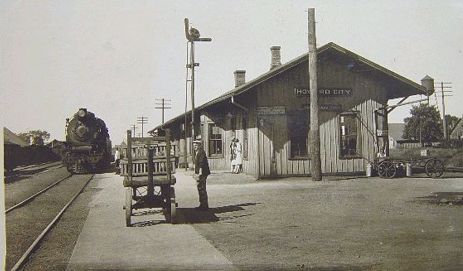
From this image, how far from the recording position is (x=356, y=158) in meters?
16.5

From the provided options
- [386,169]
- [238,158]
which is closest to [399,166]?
[386,169]

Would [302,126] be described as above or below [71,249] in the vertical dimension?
above

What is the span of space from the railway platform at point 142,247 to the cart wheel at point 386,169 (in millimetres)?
9491

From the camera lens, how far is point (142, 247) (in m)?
6.27

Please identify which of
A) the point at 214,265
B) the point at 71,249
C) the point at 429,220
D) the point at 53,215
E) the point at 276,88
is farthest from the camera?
the point at 276,88

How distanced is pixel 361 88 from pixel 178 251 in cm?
1289

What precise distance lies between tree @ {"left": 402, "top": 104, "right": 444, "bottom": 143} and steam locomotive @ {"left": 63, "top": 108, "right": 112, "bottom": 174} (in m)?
47.7

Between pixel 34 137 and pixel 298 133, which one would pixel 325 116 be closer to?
pixel 298 133

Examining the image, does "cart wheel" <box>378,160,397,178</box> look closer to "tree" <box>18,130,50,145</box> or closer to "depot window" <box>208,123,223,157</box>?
"depot window" <box>208,123,223,157</box>

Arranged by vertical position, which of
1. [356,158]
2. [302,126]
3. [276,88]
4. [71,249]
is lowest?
[71,249]

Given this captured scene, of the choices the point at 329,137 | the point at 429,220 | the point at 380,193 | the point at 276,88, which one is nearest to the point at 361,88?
the point at 329,137

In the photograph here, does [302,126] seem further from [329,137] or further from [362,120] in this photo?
[362,120]

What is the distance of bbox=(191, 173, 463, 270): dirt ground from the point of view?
214 inches

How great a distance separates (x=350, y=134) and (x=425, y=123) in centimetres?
4714
